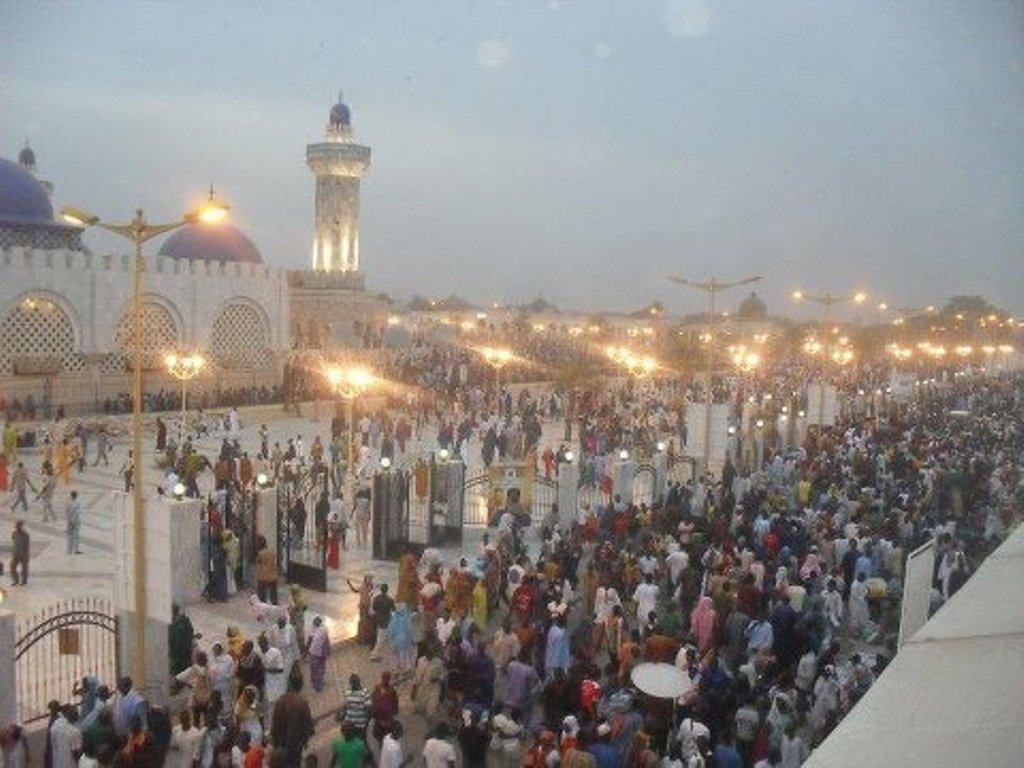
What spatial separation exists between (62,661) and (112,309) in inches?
850

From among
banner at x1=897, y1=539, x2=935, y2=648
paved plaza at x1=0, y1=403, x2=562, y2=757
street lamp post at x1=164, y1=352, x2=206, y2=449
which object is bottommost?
paved plaza at x1=0, y1=403, x2=562, y2=757

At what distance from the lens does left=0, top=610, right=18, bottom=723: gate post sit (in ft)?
25.7

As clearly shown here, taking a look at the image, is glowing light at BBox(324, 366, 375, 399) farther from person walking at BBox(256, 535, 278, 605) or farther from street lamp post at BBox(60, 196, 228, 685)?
street lamp post at BBox(60, 196, 228, 685)

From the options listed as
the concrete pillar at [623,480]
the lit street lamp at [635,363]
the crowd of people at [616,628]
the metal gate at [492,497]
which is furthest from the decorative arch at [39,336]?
the lit street lamp at [635,363]

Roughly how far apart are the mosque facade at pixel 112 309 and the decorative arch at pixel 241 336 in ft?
0.12

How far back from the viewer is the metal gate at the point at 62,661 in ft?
29.5

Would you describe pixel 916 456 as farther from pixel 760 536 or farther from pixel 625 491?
pixel 760 536

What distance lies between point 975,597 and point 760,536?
28.6ft

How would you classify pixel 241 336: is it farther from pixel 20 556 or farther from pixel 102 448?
pixel 20 556

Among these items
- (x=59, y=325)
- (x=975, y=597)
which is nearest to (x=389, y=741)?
(x=975, y=597)

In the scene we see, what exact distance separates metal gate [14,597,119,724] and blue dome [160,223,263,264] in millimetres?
30259

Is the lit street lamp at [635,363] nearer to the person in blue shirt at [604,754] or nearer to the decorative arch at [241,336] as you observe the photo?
the decorative arch at [241,336]

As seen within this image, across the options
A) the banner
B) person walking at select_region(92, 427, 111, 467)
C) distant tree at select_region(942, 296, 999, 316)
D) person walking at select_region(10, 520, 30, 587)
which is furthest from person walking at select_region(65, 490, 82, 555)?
distant tree at select_region(942, 296, 999, 316)

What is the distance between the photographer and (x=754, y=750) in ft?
24.6
